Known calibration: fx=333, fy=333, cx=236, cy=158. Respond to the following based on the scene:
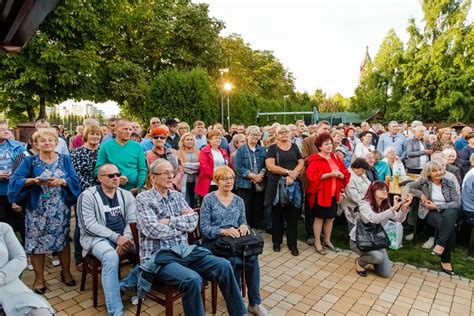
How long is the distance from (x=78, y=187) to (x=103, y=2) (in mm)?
12026

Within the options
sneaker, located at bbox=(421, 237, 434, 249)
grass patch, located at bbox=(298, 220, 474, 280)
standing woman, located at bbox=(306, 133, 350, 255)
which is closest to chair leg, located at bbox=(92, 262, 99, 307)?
standing woman, located at bbox=(306, 133, 350, 255)

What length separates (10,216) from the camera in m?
4.46

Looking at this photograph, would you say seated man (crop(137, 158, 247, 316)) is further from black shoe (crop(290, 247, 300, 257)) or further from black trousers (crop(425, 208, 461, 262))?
black trousers (crop(425, 208, 461, 262))

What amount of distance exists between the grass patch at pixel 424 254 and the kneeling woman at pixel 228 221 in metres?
2.40

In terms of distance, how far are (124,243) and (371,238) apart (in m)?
2.94

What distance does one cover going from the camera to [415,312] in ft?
11.4

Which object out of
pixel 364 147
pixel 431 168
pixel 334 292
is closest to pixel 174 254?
pixel 334 292

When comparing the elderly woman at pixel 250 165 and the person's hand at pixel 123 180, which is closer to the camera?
the person's hand at pixel 123 180

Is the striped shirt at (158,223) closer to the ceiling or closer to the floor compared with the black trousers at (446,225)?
closer to the ceiling

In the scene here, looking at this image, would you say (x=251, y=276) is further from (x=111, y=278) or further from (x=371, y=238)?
(x=371, y=238)

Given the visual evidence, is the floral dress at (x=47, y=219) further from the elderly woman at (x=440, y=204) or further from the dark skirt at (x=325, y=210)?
the elderly woman at (x=440, y=204)

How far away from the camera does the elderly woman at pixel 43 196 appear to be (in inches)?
140

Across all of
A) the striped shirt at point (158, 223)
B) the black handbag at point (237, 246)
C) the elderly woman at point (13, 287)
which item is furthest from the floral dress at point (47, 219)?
the black handbag at point (237, 246)

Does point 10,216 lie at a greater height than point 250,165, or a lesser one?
lesser
